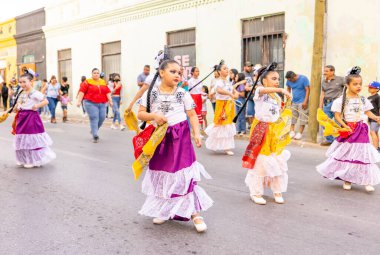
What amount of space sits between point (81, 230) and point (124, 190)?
1.74m

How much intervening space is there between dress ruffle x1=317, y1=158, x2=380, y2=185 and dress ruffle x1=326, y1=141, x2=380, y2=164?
8 centimetres

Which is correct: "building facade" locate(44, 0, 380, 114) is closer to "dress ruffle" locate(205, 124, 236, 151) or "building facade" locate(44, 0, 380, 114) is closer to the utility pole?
the utility pole

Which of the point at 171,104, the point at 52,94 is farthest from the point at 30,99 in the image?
the point at 52,94

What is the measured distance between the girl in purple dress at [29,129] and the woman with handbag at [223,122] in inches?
128

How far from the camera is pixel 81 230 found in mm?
4559

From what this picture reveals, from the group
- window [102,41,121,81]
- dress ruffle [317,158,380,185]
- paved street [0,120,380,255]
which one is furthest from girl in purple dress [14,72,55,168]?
window [102,41,121,81]

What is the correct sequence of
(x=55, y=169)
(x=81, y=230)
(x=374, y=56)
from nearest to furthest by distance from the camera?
(x=81, y=230) < (x=55, y=169) < (x=374, y=56)

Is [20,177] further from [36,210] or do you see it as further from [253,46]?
[253,46]

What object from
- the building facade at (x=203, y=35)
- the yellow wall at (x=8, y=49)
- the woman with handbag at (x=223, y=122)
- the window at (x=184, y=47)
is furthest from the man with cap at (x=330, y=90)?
the yellow wall at (x=8, y=49)

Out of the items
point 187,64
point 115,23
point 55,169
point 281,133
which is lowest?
point 55,169

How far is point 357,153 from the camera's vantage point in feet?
20.0

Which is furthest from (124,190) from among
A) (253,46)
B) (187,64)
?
(187,64)

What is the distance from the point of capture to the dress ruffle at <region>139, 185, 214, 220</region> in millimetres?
4457

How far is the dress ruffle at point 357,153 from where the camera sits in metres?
6.04
